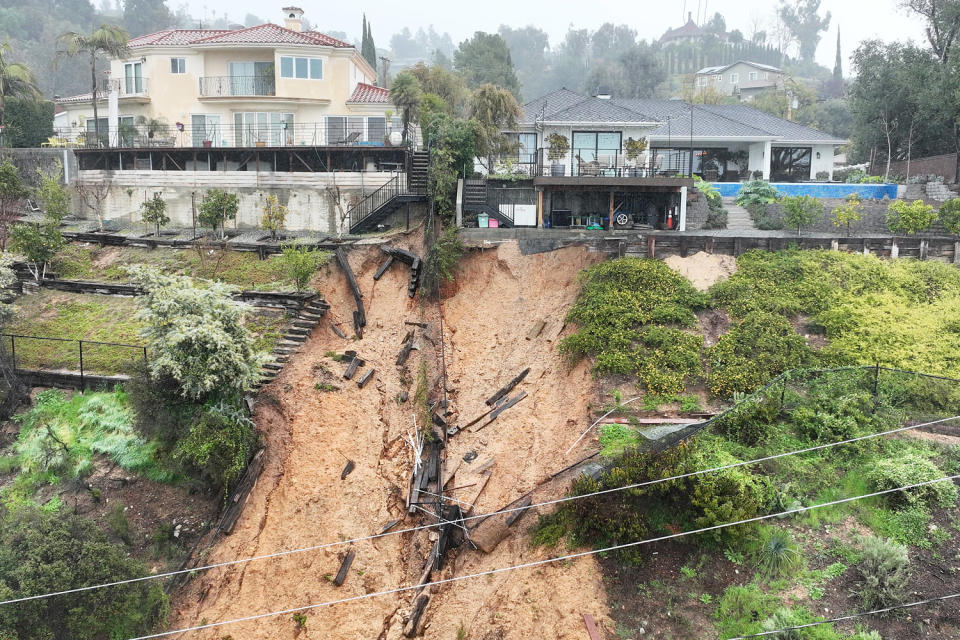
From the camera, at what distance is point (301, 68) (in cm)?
3381

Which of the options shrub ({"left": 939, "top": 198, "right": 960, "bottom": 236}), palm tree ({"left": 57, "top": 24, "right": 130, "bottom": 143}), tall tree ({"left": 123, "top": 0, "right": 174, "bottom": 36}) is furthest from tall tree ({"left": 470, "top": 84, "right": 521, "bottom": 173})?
tall tree ({"left": 123, "top": 0, "right": 174, "bottom": 36})

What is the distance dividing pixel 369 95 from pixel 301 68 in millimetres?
3393

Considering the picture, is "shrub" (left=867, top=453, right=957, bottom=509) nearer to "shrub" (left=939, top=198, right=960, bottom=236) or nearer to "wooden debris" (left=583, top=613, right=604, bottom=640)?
"wooden debris" (left=583, top=613, right=604, bottom=640)

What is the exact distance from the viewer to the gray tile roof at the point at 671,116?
33.7m

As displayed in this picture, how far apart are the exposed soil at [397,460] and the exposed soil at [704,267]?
10.6ft

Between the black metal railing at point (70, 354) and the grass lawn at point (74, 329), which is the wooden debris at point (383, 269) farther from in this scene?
the black metal railing at point (70, 354)

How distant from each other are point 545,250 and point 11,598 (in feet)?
60.7

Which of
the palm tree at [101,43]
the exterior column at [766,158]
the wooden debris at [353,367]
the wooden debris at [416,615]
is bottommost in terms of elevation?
the wooden debris at [416,615]

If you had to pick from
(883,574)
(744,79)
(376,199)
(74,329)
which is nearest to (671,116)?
(376,199)

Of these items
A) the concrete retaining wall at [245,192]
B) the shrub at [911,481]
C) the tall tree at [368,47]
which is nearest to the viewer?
the shrub at [911,481]

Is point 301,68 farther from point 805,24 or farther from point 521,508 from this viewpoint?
point 805,24

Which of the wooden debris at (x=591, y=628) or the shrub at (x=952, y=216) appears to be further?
the shrub at (x=952, y=216)

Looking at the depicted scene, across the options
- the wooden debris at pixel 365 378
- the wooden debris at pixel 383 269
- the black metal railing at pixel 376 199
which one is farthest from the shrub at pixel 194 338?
the black metal railing at pixel 376 199

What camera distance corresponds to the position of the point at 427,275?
24.9 m
